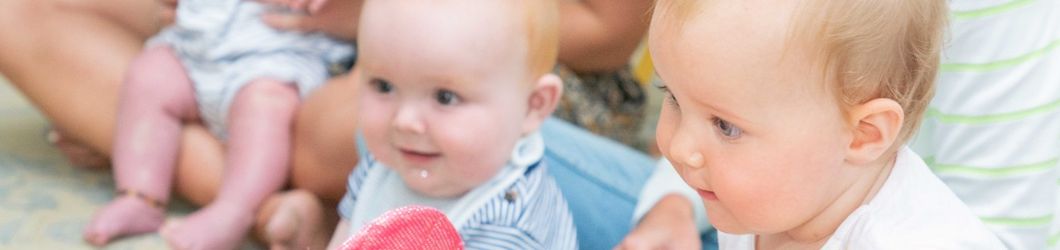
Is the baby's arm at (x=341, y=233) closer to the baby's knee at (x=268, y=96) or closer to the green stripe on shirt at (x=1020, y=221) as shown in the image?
the baby's knee at (x=268, y=96)

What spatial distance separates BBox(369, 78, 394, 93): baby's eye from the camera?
0.92m

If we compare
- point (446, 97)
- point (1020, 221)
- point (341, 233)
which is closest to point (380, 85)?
point (446, 97)

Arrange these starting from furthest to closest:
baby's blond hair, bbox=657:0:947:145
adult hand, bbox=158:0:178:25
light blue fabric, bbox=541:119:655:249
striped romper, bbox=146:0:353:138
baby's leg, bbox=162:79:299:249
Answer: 1. adult hand, bbox=158:0:178:25
2. striped romper, bbox=146:0:353:138
3. baby's leg, bbox=162:79:299:249
4. light blue fabric, bbox=541:119:655:249
5. baby's blond hair, bbox=657:0:947:145

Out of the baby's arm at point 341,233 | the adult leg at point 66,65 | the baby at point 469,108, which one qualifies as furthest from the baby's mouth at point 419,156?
the adult leg at point 66,65

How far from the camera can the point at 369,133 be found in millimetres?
937

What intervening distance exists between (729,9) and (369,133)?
1.25 ft

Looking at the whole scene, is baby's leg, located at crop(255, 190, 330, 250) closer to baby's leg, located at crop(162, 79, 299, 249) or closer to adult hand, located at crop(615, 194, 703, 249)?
baby's leg, located at crop(162, 79, 299, 249)

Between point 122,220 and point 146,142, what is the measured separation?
0.33 feet

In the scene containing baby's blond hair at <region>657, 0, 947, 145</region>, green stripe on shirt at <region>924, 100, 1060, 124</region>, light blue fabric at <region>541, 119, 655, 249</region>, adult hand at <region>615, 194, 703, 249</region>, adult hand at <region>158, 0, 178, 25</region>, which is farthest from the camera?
adult hand at <region>158, 0, 178, 25</region>

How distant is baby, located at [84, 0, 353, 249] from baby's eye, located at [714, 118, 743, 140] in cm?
64

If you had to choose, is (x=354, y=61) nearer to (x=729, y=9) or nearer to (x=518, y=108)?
(x=518, y=108)

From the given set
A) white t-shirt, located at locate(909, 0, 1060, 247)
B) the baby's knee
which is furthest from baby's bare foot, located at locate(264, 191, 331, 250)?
white t-shirt, located at locate(909, 0, 1060, 247)

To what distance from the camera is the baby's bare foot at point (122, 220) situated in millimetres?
1189

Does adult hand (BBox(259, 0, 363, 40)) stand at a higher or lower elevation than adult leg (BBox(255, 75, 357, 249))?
higher
